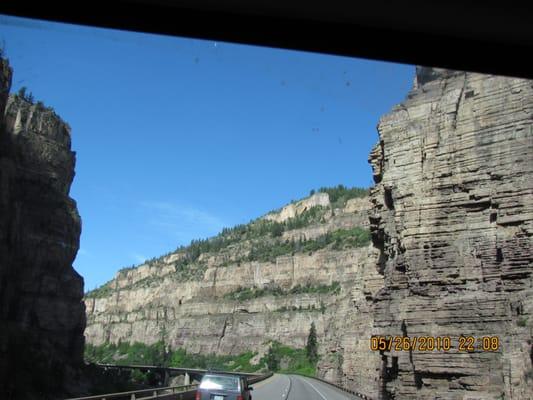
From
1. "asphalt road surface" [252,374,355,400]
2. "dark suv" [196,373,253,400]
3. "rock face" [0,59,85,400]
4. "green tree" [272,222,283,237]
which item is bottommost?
"asphalt road surface" [252,374,355,400]

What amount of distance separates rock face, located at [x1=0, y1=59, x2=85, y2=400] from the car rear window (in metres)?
43.4

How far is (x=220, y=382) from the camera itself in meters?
17.7

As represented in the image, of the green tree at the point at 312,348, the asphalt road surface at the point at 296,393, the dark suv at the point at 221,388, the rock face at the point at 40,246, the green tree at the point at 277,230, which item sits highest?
the green tree at the point at 277,230

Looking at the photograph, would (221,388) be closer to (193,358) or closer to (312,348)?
(312,348)

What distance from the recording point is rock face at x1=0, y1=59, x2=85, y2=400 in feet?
200

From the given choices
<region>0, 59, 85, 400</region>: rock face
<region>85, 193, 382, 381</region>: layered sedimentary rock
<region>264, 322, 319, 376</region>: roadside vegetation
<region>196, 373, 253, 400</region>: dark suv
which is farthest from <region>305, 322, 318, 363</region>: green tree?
<region>196, 373, 253, 400</region>: dark suv

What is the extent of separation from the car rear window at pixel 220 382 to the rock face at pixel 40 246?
43.4 m

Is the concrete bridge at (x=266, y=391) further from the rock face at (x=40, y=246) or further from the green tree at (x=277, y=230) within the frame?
the green tree at (x=277, y=230)

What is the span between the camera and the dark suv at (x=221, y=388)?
17094 millimetres

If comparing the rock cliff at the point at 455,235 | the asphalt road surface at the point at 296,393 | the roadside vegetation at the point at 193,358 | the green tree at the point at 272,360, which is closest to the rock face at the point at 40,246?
the asphalt road surface at the point at 296,393

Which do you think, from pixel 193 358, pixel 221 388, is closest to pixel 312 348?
pixel 193 358

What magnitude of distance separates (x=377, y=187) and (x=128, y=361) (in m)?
Answer: 133

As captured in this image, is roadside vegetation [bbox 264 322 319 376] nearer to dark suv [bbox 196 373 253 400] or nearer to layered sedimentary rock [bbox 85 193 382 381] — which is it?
layered sedimentary rock [bbox 85 193 382 381]

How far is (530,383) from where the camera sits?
18.2m
